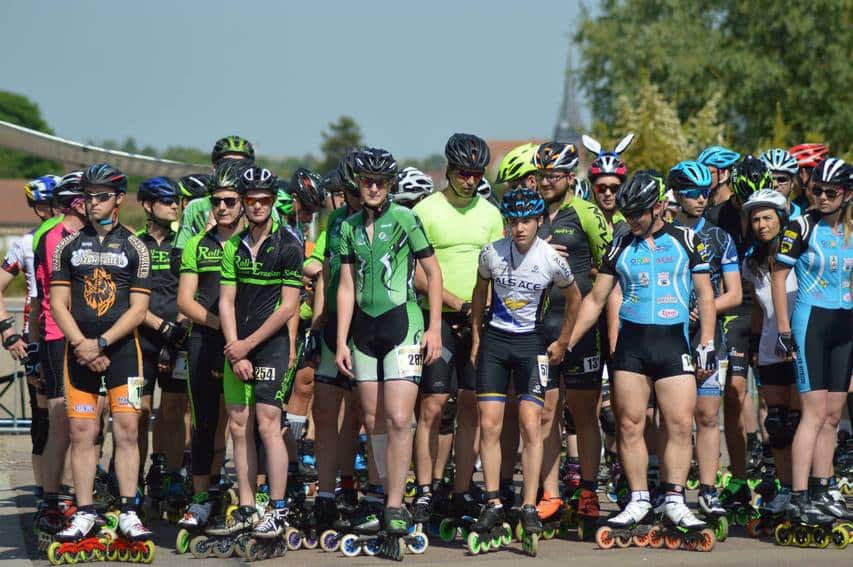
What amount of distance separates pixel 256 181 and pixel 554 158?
2.23 m

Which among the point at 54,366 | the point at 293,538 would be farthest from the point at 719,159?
the point at 54,366

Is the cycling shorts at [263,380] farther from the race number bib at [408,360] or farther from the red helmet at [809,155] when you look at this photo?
the red helmet at [809,155]

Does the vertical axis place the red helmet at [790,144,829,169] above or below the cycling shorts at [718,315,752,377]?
above

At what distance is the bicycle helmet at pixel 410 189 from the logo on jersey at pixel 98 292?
2.65 meters

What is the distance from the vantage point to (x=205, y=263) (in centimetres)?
958

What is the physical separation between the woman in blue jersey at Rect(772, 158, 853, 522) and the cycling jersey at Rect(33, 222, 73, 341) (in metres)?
5.07

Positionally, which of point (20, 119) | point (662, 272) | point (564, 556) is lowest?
point (564, 556)

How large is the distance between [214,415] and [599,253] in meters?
3.01

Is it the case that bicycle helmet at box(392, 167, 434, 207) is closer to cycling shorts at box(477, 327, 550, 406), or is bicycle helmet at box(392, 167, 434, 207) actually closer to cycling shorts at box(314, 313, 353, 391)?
cycling shorts at box(314, 313, 353, 391)

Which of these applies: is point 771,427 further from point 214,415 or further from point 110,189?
point 110,189

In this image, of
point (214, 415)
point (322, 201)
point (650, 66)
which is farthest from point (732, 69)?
point (214, 415)

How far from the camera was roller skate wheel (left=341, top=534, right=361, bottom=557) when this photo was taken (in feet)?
29.1

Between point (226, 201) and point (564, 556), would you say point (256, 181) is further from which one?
point (564, 556)

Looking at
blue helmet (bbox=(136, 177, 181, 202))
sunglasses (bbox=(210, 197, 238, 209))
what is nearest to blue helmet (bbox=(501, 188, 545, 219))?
sunglasses (bbox=(210, 197, 238, 209))
